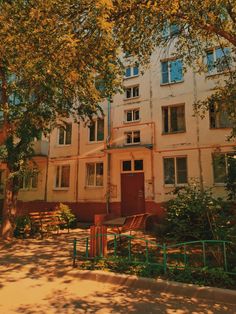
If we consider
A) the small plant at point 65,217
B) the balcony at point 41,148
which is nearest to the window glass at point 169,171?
the small plant at point 65,217

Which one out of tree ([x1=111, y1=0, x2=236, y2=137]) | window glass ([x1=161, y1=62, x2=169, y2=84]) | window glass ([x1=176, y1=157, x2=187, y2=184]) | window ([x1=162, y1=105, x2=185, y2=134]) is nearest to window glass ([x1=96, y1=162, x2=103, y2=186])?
window ([x1=162, y1=105, x2=185, y2=134])

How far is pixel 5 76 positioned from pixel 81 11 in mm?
6291

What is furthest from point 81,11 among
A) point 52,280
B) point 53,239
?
point 53,239

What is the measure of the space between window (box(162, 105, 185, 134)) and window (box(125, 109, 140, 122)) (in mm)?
1664

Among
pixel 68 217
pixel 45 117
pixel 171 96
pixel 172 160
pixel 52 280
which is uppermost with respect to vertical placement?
pixel 171 96

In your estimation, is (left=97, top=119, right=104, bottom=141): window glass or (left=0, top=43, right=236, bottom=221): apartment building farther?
(left=97, top=119, right=104, bottom=141): window glass

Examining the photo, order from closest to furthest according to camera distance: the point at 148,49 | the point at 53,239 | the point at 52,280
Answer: the point at 52,280, the point at 148,49, the point at 53,239

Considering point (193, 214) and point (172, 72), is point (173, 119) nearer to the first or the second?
point (172, 72)

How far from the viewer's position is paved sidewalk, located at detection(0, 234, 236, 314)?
4746 mm

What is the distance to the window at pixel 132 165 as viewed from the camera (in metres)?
15.9

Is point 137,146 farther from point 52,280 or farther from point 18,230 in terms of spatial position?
point 52,280

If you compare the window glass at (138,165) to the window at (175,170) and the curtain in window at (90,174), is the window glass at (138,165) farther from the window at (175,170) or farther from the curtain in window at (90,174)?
the curtain in window at (90,174)

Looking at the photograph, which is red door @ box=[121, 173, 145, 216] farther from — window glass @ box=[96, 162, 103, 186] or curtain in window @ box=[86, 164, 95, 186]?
curtain in window @ box=[86, 164, 95, 186]

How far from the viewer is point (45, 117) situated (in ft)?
38.6
